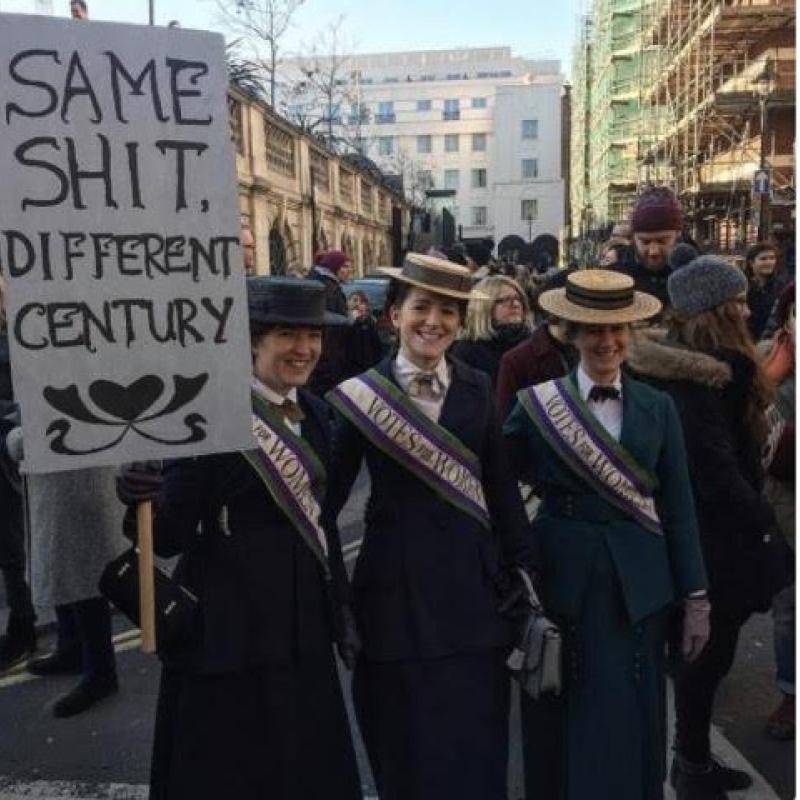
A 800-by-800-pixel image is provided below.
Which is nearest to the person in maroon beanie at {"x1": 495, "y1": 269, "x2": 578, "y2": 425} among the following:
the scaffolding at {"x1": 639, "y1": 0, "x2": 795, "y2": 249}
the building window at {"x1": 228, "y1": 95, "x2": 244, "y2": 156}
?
the building window at {"x1": 228, "y1": 95, "x2": 244, "y2": 156}

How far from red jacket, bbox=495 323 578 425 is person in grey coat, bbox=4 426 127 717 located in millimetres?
1820

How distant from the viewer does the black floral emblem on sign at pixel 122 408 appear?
231 cm

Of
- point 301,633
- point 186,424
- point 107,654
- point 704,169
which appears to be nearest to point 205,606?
point 301,633

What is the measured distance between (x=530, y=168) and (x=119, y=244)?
70684mm

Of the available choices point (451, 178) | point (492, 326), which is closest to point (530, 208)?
point (451, 178)

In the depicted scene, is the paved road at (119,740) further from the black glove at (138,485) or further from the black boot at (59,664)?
the black glove at (138,485)

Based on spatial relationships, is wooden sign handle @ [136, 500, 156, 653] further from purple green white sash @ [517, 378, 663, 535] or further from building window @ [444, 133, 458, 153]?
building window @ [444, 133, 458, 153]

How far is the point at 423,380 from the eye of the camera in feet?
9.47

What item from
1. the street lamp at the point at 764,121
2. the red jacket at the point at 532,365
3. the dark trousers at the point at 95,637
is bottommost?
the dark trousers at the point at 95,637

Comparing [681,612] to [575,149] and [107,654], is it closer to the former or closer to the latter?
[107,654]

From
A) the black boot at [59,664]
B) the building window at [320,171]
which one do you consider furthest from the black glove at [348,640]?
the building window at [320,171]

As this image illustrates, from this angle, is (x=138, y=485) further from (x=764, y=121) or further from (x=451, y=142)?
(x=451, y=142)

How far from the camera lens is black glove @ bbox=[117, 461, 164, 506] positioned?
93.7 inches

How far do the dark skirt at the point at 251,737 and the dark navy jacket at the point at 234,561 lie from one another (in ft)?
0.27
